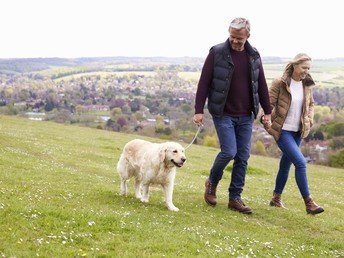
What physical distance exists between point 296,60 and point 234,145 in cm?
268

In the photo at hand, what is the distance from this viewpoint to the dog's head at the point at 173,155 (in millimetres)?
9688

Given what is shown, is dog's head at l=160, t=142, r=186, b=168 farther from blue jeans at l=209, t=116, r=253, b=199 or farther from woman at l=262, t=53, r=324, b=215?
woman at l=262, t=53, r=324, b=215

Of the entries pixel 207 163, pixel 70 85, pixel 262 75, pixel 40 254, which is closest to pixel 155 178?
pixel 262 75

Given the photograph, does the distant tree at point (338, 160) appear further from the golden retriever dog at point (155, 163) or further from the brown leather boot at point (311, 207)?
the golden retriever dog at point (155, 163)

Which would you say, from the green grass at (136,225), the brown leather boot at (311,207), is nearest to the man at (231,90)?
the green grass at (136,225)

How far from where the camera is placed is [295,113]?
1070 cm

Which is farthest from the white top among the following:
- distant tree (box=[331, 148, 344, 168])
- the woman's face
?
distant tree (box=[331, 148, 344, 168])

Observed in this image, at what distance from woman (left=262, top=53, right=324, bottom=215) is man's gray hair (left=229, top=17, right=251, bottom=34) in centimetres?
182

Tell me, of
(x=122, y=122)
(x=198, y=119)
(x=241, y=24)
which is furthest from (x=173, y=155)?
(x=122, y=122)

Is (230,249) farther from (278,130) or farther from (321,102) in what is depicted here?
(321,102)

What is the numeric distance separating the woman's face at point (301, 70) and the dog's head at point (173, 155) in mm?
3564

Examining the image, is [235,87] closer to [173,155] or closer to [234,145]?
[234,145]

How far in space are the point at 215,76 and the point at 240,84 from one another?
2.03 feet

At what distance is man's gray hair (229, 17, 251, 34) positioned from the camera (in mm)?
9441
